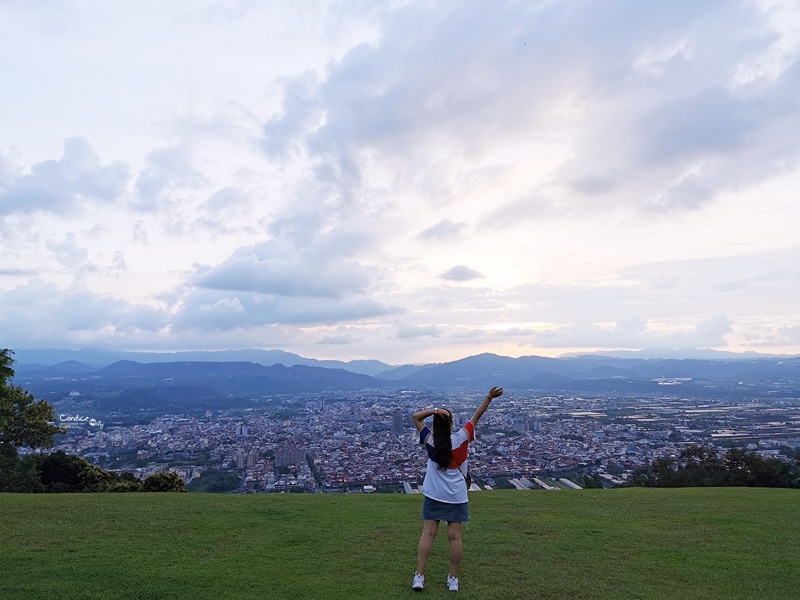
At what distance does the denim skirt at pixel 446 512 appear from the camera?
530 centimetres

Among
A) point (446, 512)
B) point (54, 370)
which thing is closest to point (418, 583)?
point (446, 512)

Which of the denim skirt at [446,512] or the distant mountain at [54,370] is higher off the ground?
the distant mountain at [54,370]

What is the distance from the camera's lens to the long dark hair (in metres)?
5.24

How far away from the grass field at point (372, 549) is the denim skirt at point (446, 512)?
687 millimetres

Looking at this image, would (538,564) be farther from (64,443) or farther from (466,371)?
(466,371)

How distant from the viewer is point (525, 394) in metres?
79.3

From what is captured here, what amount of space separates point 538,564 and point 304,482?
2054cm

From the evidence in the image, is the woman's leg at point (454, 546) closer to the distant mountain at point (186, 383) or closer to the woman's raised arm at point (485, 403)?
the woman's raised arm at point (485, 403)

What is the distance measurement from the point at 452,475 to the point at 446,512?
364 millimetres

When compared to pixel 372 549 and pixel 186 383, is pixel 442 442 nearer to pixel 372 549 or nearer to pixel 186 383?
pixel 372 549

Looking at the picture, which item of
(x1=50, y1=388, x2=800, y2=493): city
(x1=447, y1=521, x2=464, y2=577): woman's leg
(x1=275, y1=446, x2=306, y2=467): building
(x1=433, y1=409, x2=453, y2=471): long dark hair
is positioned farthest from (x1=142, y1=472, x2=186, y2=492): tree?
(x1=275, y1=446, x2=306, y2=467): building

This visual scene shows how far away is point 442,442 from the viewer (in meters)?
5.25

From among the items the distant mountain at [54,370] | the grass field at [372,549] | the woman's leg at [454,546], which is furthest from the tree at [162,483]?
the distant mountain at [54,370]

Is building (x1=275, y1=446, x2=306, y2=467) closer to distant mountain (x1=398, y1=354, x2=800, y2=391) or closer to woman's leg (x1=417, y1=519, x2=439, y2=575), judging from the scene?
woman's leg (x1=417, y1=519, x2=439, y2=575)
